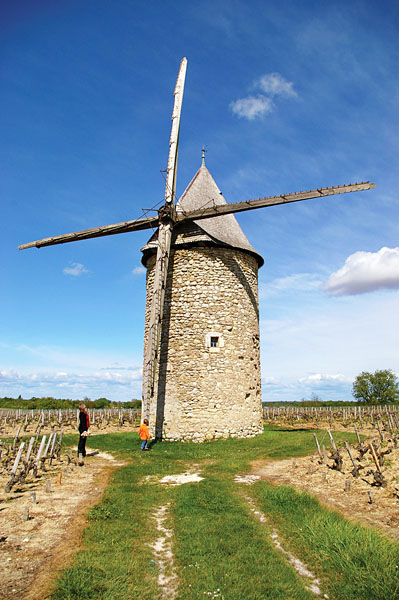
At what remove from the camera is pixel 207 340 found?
1357 centimetres

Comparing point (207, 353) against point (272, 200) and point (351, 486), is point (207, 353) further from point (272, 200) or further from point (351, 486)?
point (351, 486)

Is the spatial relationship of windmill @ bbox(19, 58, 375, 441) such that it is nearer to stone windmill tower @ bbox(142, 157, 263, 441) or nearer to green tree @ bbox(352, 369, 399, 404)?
stone windmill tower @ bbox(142, 157, 263, 441)

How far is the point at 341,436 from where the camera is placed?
1348cm

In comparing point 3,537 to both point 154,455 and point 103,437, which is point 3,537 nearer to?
point 154,455

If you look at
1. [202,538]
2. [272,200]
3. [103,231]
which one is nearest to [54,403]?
[103,231]

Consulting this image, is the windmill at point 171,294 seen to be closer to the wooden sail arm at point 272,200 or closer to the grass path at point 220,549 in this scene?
the wooden sail arm at point 272,200

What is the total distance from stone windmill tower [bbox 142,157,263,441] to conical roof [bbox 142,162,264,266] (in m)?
0.05

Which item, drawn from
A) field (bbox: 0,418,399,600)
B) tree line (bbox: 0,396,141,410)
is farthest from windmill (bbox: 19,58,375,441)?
tree line (bbox: 0,396,141,410)

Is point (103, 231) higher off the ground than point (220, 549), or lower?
higher

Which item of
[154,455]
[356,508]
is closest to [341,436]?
[154,455]

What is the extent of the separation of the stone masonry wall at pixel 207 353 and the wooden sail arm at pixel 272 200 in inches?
49.9

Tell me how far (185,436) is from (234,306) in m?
4.85

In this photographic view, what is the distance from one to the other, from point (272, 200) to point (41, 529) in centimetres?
1172

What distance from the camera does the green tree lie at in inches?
1921
